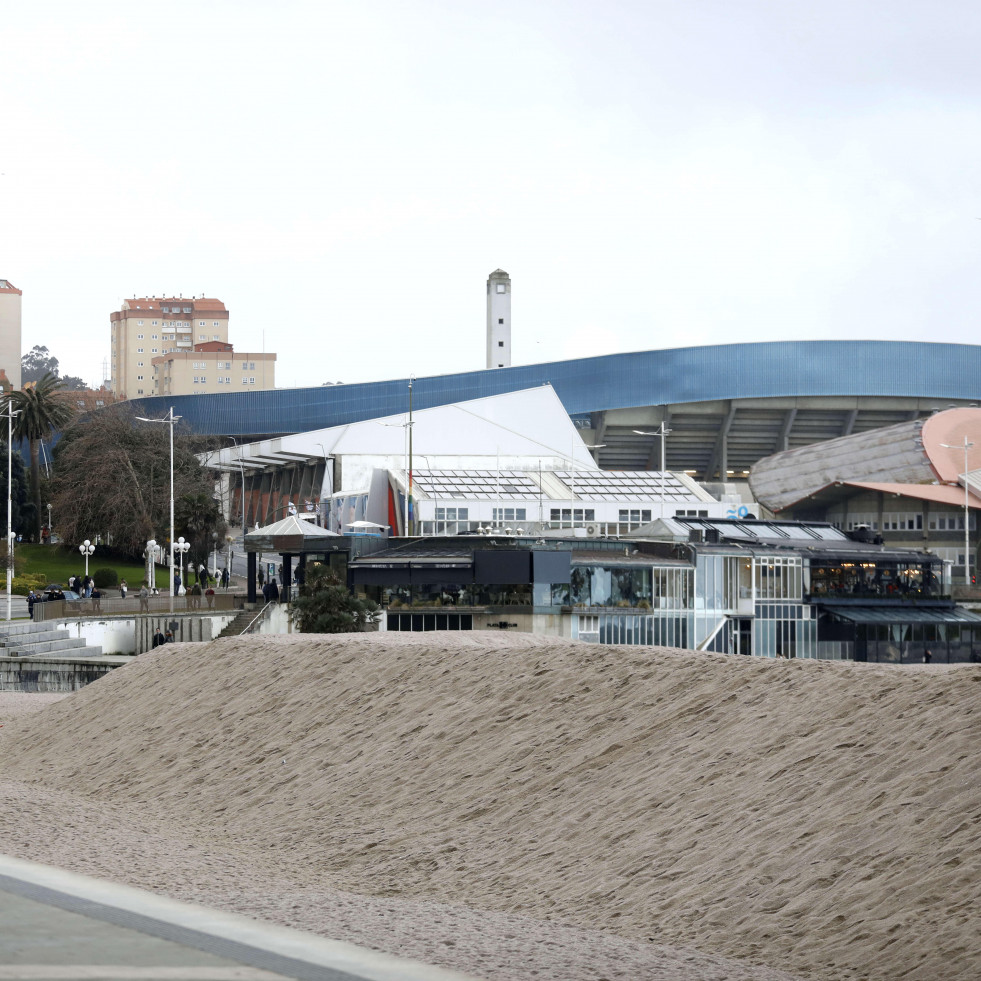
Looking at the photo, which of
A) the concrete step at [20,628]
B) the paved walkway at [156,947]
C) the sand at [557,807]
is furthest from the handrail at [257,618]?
the paved walkway at [156,947]

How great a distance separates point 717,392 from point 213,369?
81.4m

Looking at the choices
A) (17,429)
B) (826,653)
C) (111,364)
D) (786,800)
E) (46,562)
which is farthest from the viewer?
(111,364)

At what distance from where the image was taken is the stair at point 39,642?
42.1 meters

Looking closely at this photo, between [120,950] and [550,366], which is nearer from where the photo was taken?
[120,950]

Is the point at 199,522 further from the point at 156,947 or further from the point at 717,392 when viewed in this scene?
the point at 156,947

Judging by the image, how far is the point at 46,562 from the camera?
78.6 metres

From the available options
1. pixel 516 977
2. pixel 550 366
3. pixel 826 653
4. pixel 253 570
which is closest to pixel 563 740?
pixel 516 977

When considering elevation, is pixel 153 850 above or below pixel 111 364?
below

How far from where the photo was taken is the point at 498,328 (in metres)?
114

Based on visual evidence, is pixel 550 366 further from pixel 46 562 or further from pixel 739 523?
pixel 739 523

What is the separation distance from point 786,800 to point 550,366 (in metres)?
93.4

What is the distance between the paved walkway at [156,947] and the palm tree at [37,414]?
250 feet

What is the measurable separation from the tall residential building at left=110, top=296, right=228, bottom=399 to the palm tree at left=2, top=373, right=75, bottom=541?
102 metres

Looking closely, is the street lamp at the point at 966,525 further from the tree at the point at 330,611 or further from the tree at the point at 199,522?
the tree at the point at 330,611
